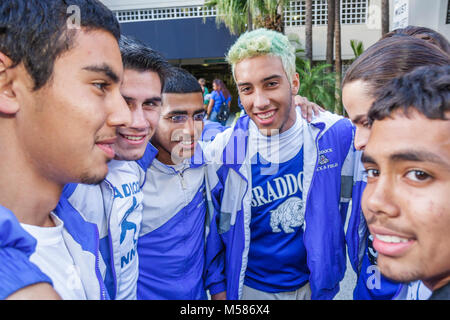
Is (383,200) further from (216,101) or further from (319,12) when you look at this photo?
(319,12)

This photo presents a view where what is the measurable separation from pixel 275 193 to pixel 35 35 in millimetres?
1716

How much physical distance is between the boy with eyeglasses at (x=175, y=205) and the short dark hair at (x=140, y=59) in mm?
247

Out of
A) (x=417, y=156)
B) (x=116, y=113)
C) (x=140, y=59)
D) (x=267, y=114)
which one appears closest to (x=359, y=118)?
(x=417, y=156)

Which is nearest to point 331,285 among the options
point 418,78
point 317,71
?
point 418,78

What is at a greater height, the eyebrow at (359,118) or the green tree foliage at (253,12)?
the green tree foliage at (253,12)

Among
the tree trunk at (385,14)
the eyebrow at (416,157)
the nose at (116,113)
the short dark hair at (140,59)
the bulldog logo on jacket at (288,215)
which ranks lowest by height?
the bulldog logo on jacket at (288,215)

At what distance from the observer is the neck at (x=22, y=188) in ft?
3.32

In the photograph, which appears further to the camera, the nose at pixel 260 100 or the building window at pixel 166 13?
the building window at pixel 166 13

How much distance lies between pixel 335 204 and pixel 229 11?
11.6m

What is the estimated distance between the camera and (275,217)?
7.28 ft

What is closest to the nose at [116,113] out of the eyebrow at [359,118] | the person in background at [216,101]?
the eyebrow at [359,118]

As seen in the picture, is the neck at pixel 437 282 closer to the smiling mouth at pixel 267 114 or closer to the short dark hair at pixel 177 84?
the smiling mouth at pixel 267 114
